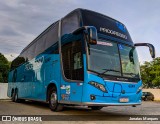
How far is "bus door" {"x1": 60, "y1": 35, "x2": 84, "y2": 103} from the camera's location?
9137 millimetres

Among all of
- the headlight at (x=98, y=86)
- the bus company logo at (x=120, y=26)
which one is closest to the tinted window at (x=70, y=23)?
the bus company logo at (x=120, y=26)

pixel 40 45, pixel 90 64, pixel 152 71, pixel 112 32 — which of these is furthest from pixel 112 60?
pixel 152 71

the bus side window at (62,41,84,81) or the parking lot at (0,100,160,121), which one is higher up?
the bus side window at (62,41,84,81)

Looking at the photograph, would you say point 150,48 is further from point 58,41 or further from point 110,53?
Result: point 58,41

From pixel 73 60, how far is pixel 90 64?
98 centimetres

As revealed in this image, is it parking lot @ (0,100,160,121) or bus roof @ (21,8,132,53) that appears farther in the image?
bus roof @ (21,8,132,53)

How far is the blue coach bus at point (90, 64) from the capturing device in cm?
880

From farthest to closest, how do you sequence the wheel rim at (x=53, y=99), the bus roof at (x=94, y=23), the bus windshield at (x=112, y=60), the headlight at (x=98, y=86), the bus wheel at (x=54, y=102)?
the wheel rim at (x=53, y=99) < the bus wheel at (x=54, y=102) < the bus roof at (x=94, y=23) < the bus windshield at (x=112, y=60) < the headlight at (x=98, y=86)

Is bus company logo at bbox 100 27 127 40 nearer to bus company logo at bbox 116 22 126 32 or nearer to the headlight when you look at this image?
bus company logo at bbox 116 22 126 32

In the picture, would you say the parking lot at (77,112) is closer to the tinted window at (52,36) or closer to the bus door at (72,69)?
the bus door at (72,69)

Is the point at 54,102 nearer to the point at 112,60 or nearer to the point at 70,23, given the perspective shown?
the point at 112,60

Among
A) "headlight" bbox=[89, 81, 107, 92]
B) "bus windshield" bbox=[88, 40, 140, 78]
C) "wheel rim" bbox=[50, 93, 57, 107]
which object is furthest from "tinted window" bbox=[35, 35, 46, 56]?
"headlight" bbox=[89, 81, 107, 92]

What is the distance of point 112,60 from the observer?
9414 millimetres

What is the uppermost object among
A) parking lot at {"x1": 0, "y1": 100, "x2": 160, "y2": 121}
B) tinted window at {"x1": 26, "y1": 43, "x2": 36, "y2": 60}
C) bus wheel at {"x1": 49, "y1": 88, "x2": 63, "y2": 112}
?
tinted window at {"x1": 26, "y1": 43, "x2": 36, "y2": 60}
